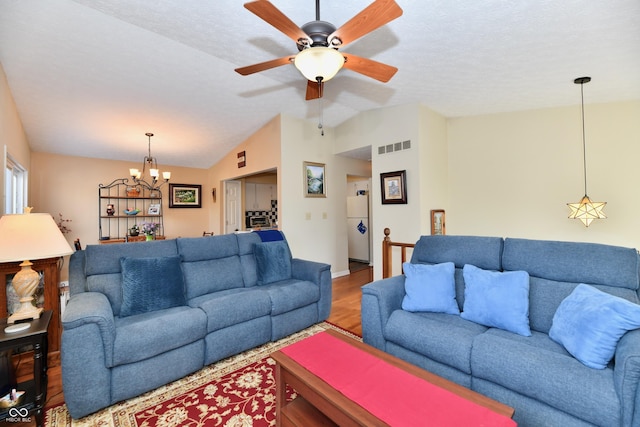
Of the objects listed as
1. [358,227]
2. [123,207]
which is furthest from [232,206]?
[358,227]

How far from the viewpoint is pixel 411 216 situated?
13.3 feet

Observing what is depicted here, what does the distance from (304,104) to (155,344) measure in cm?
366

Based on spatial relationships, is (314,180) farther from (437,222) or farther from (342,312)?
(342,312)

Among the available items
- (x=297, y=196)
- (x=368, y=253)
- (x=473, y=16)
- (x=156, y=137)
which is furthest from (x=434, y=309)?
(x=156, y=137)

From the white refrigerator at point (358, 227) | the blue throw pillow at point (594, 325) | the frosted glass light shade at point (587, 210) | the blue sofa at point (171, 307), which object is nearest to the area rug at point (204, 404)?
the blue sofa at point (171, 307)

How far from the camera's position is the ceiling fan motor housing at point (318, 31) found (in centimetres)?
184

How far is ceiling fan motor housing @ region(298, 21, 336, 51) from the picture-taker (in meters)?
1.84

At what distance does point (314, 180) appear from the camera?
4945 mm

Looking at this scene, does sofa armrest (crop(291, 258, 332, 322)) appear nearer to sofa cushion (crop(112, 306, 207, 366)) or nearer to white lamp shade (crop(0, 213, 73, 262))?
sofa cushion (crop(112, 306, 207, 366))

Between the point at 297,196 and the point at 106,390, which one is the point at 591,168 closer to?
the point at 297,196

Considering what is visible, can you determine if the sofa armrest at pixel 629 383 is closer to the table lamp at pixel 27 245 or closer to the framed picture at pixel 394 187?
the framed picture at pixel 394 187

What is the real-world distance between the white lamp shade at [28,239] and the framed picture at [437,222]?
161 inches

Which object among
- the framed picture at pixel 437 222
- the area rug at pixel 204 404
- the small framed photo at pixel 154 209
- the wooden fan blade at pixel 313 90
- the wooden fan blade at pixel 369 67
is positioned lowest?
the area rug at pixel 204 404

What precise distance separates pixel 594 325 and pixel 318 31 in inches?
92.2
